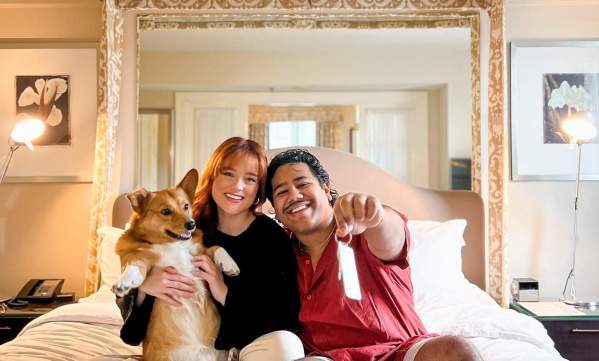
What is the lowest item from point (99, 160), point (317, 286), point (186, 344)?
point (186, 344)

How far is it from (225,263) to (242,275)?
0.25 feet

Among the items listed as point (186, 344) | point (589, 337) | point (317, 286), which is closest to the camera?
point (186, 344)

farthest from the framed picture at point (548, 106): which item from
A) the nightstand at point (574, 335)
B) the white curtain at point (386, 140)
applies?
the nightstand at point (574, 335)

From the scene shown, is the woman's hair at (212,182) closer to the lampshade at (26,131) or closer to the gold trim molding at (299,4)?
the gold trim molding at (299,4)

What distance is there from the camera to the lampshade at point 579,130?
2904 millimetres

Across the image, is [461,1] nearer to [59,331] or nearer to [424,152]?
[424,152]

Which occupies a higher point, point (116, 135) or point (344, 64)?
point (344, 64)

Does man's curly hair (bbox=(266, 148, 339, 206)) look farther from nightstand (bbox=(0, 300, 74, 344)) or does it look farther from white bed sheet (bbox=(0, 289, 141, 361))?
nightstand (bbox=(0, 300, 74, 344))

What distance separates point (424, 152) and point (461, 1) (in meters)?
0.89

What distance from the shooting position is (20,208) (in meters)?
3.14

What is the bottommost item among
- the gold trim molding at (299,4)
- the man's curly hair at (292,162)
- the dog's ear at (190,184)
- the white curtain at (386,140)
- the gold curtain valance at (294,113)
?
the dog's ear at (190,184)

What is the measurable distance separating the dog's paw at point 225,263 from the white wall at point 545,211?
7.15ft

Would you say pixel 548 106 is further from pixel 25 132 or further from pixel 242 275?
pixel 25 132

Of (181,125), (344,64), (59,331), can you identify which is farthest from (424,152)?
(59,331)
